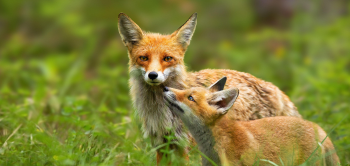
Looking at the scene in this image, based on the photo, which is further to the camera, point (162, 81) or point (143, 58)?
point (143, 58)

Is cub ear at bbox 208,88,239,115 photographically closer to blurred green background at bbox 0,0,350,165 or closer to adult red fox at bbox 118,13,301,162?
adult red fox at bbox 118,13,301,162

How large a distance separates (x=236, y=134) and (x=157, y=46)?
180 centimetres

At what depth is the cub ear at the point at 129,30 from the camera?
5656mm

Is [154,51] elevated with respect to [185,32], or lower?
lower

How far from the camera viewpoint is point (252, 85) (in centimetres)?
632

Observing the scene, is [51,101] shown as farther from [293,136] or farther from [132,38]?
[293,136]

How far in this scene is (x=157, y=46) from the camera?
5.49 meters

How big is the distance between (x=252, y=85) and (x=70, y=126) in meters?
3.31

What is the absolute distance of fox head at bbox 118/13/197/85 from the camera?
5211 millimetres

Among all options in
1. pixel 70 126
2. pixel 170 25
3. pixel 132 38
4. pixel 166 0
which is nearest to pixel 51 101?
pixel 70 126

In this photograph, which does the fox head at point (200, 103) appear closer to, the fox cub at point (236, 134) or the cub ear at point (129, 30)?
the fox cub at point (236, 134)

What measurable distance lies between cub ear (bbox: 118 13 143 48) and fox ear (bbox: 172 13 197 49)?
575 millimetres

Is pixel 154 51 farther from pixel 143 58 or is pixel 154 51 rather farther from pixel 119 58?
pixel 119 58

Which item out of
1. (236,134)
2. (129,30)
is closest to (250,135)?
(236,134)
